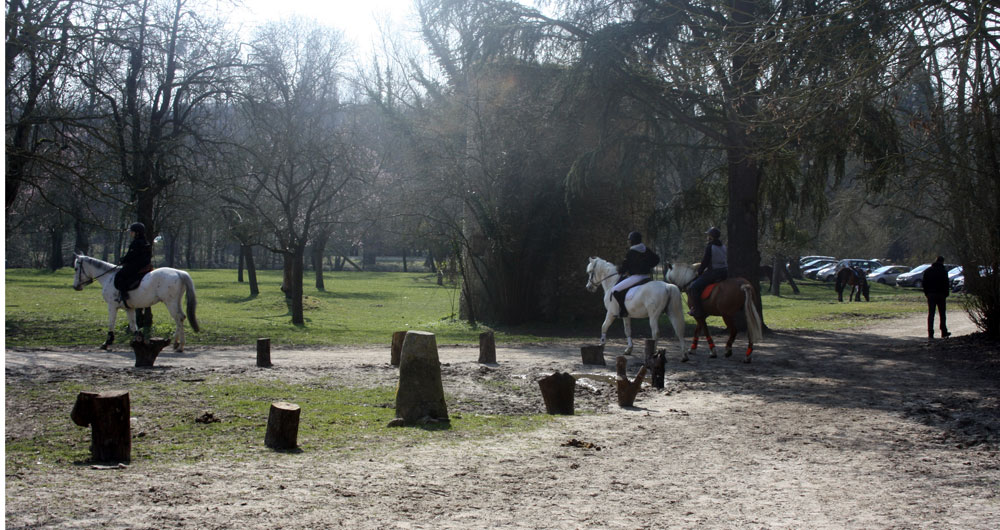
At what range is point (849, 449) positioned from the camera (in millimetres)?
8406

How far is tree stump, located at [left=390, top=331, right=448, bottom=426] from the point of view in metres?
9.50

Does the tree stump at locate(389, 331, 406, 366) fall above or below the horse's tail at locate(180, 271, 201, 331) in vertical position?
below

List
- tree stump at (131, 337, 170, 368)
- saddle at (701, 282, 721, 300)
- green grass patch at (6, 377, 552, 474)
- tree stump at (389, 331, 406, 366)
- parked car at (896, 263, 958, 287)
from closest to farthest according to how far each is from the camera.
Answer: green grass patch at (6, 377, 552, 474) < tree stump at (131, 337, 170, 368) < tree stump at (389, 331, 406, 366) < saddle at (701, 282, 721, 300) < parked car at (896, 263, 958, 287)

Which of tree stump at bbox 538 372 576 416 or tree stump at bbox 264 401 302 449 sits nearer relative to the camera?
tree stump at bbox 264 401 302 449

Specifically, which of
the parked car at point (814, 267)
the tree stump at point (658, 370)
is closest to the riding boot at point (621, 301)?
the tree stump at point (658, 370)

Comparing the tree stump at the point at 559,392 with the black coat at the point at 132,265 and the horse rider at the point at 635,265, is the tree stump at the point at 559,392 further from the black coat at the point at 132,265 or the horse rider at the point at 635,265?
the black coat at the point at 132,265

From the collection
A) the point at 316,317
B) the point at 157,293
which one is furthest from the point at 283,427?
the point at 316,317

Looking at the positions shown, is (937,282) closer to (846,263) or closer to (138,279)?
(138,279)

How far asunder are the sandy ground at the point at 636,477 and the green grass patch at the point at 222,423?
412 mm

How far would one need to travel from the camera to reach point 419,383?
9.53 meters

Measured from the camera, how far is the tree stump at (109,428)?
7.15 m

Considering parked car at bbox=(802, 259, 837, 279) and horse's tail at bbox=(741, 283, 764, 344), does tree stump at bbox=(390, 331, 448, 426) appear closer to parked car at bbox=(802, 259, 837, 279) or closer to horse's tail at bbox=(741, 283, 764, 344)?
horse's tail at bbox=(741, 283, 764, 344)

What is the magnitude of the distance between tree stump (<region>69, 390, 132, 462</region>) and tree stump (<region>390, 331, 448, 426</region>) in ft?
10.1

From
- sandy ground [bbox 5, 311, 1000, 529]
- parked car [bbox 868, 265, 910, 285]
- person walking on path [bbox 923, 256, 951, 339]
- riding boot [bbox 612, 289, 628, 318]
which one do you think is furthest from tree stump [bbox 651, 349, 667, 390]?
parked car [bbox 868, 265, 910, 285]
